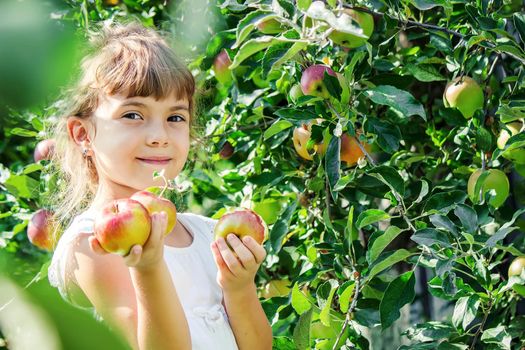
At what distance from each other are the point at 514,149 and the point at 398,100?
26 cm

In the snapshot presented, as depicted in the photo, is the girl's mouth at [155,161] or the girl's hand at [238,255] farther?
the girl's mouth at [155,161]

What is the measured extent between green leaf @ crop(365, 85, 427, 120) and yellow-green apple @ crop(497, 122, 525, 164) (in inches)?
7.1

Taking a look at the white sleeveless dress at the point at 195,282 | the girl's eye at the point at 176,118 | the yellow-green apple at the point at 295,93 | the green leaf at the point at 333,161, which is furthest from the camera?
the yellow-green apple at the point at 295,93

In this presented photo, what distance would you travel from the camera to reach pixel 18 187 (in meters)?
1.98

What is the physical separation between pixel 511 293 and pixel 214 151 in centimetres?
71

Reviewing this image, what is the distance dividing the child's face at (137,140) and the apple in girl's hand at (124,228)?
21cm

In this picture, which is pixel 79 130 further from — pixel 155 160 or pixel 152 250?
pixel 152 250

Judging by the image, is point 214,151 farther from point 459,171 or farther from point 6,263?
point 6,263

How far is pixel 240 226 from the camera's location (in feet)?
3.74

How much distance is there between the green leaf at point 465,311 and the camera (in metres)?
1.38

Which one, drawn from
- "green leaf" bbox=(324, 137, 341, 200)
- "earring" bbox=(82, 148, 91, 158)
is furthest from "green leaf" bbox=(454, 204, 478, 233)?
"earring" bbox=(82, 148, 91, 158)

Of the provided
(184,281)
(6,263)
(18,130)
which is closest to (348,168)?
(184,281)

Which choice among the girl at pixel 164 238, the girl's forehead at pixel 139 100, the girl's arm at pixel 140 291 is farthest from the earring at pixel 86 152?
the girl's arm at pixel 140 291

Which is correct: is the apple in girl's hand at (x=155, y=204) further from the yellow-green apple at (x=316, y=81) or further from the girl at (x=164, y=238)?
the yellow-green apple at (x=316, y=81)
